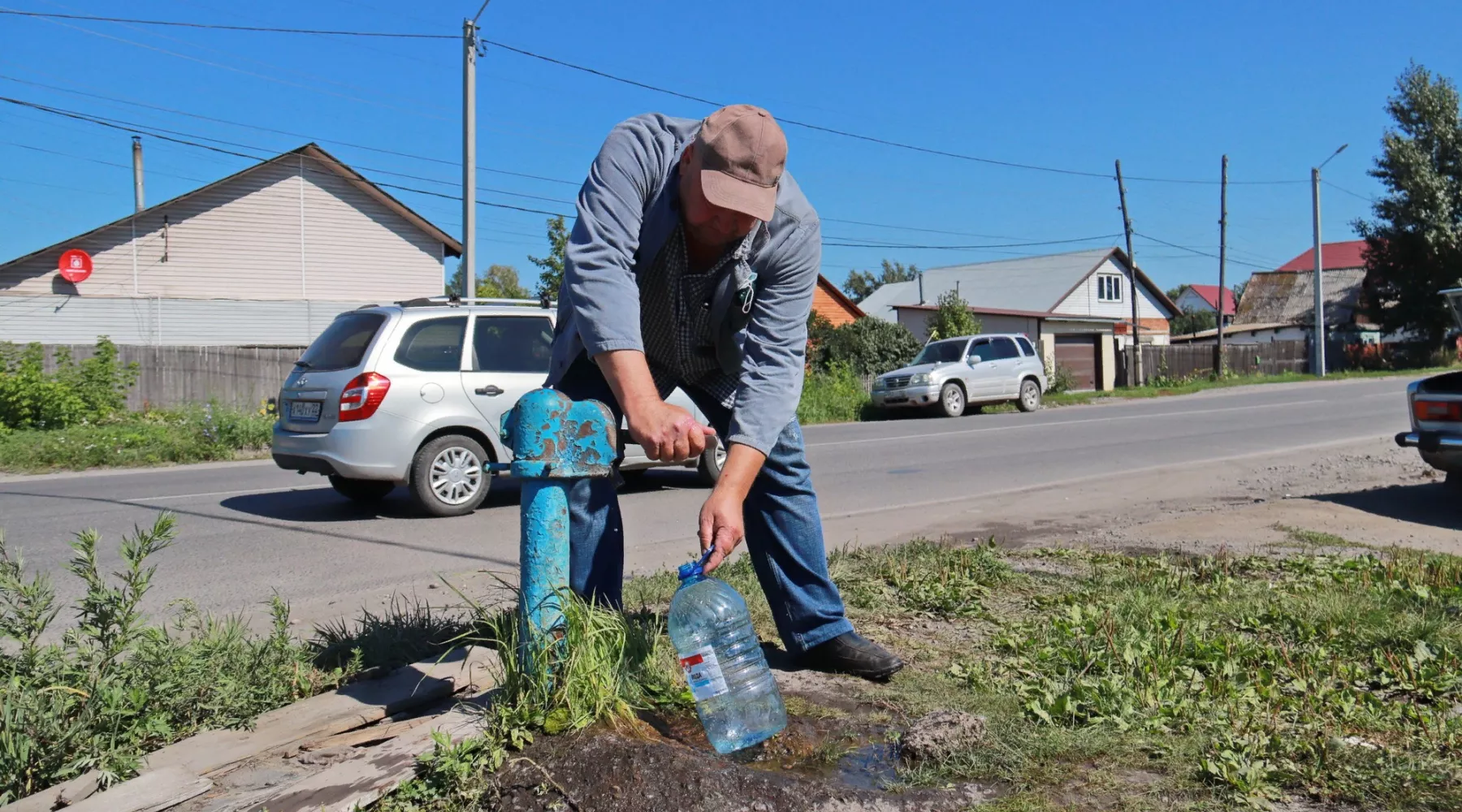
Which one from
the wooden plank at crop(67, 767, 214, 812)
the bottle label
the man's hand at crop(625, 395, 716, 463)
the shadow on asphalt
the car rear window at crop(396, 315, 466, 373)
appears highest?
the car rear window at crop(396, 315, 466, 373)

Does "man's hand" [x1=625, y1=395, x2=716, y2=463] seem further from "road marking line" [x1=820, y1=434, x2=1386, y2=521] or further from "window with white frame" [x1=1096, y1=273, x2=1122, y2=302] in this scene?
"window with white frame" [x1=1096, y1=273, x2=1122, y2=302]

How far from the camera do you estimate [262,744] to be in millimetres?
2820

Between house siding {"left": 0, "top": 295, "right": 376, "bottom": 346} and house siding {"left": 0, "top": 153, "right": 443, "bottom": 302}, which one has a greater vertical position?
house siding {"left": 0, "top": 153, "right": 443, "bottom": 302}

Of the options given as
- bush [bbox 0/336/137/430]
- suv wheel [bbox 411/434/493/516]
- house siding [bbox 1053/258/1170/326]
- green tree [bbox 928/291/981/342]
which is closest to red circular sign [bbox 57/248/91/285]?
bush [bbox 0/336/137/430]

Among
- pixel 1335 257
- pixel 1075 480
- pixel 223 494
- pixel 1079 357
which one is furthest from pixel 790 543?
pixel 1335 257

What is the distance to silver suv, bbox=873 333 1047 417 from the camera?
2214 centimetres

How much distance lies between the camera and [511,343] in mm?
8977

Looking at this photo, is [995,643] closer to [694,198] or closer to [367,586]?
[694,198]

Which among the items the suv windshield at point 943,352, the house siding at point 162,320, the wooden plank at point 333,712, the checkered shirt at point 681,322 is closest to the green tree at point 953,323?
the suv windshield at point 943,352

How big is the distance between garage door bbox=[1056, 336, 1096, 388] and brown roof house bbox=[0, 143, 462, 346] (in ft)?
73.8

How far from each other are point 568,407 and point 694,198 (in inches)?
25.3

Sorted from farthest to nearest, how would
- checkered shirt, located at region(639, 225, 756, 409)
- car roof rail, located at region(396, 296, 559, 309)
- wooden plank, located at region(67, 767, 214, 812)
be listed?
car roof rail, located at region(396, 296, 559, 309) → checkered shirt, located at region(639, 225, 756, 409) → wooden plank, located at region(67, 767, 214, 812)

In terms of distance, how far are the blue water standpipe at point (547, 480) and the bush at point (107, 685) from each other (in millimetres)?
988

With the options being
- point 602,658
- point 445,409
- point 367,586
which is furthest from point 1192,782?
point 445,409
